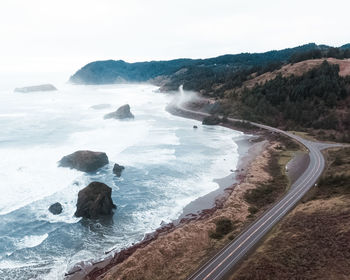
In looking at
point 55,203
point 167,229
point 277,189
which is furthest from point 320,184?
point 55,203

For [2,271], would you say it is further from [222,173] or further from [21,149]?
[21,149]

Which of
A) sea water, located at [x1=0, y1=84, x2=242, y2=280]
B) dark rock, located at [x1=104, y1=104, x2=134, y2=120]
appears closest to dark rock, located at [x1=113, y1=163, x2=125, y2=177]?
sea water, located at [x1=0, y1=84, x2=242, y2=280]

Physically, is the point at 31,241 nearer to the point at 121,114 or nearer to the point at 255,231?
the point at 255,231

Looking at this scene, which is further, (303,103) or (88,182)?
(303,103)

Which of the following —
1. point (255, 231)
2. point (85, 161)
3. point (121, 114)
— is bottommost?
point (255, 231)

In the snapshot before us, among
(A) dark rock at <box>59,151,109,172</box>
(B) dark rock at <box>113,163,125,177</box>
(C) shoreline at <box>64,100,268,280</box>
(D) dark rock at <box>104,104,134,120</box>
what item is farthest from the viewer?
(D) dark rock at <box>104,104,134,120</box>

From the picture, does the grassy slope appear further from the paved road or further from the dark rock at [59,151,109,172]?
the dark rock at [59,151,109,172]

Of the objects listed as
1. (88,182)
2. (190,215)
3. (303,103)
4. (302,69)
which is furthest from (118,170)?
(302,69)
